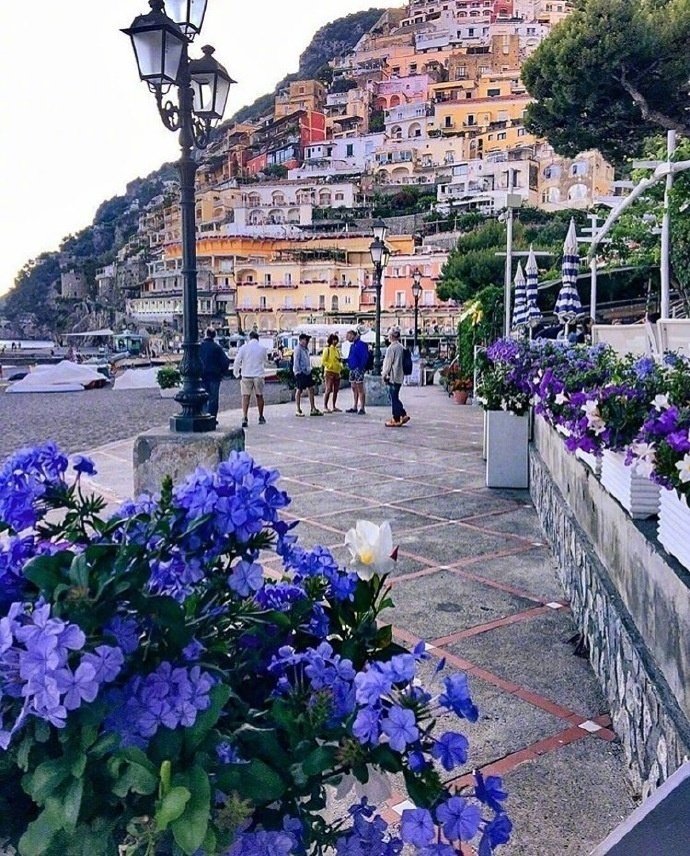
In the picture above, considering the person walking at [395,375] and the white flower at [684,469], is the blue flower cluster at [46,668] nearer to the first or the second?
the white flower at [684,469]

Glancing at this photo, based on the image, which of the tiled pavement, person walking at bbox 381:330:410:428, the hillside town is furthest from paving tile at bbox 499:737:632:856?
the hillside town

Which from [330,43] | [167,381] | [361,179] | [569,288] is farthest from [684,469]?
[330,43]

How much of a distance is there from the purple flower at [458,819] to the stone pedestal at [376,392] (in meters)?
13.8

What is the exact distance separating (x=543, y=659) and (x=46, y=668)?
2.76 meters

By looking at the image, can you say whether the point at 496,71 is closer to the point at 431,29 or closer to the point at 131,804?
the point at 431,29

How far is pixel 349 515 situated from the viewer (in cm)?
594

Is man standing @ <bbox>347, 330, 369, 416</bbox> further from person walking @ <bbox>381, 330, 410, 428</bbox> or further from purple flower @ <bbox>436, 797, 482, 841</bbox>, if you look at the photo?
purple flower @ <bbox>436, 797, 482, 841</bbox>

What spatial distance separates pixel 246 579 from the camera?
1221 millimetres

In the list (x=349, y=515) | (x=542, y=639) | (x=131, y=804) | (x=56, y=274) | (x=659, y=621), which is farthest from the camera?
(x=56, y=274)

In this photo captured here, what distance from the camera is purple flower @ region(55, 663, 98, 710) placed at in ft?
3.08

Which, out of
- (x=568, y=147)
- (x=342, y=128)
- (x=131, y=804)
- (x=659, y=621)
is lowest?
(x=659, y=621)

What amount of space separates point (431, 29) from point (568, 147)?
100547 mm

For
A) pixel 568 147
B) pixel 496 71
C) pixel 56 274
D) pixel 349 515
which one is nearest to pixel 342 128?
pixel 496 71

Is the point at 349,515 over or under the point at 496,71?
under
